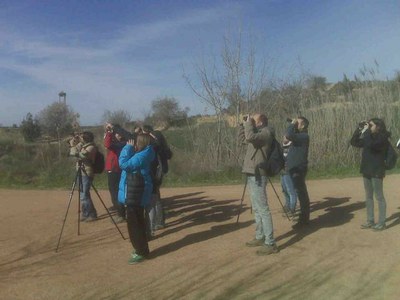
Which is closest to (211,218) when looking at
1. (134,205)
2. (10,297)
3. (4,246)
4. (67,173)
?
(134,205)

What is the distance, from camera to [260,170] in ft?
21.4

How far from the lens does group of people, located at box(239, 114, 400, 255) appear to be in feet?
21.3

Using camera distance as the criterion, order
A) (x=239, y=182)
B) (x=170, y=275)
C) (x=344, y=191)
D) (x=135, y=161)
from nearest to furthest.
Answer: (x=170, y=275) → (x=135, y=161) → (x=344, y=191) → (x=239, y=182)

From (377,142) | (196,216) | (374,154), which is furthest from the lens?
(196,216)

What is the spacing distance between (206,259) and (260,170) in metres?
1.33

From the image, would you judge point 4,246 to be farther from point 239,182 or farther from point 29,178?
point 29,178

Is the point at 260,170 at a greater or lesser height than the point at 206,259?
greater

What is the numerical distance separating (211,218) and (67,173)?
8.10m

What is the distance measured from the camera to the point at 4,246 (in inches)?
293

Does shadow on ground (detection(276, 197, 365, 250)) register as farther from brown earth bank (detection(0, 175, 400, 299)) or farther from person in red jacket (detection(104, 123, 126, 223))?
person in red jacket (detection(104, 123, 126, 223))

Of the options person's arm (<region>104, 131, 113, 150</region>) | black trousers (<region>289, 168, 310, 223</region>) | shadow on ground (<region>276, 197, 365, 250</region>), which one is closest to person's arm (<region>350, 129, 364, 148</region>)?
black trousers (<region>289, 168, 310, 223</region>)

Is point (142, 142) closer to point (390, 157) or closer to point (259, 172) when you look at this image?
point (259, 172)

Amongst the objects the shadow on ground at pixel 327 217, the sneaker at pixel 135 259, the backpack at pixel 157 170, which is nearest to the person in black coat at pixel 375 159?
the shadow on ground at pixel 327 217

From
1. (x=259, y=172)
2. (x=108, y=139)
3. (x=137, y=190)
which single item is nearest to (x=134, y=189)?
(x=137, y=190)
